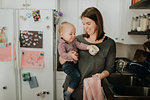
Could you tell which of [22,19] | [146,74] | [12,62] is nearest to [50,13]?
[22,19]

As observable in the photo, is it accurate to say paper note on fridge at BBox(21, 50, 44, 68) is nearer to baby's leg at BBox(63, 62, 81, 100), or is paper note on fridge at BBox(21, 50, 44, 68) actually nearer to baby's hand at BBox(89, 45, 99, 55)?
baby's leg at BBox(63, 62, 81, 100)

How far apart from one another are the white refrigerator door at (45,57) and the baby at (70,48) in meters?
1.25

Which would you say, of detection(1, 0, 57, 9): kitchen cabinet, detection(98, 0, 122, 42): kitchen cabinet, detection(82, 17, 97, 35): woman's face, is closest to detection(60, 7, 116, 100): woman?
detection(82, 17, 97, 35): woman's face

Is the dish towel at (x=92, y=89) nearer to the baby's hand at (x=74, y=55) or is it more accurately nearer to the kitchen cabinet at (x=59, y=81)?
the baby's hand at (x=74, y=55)

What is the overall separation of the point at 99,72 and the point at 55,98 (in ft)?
5.88

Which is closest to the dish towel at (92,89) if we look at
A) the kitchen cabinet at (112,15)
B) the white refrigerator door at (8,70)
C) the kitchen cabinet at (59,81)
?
the kitchen cabinet at (59,81)

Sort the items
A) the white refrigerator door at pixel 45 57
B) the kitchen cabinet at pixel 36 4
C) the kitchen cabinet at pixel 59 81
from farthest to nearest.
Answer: the kitchen cabinet at pixel 59 81 < the kitchen cabinet at pixel 36 4 < the white refrigerator door at pixel 45 57

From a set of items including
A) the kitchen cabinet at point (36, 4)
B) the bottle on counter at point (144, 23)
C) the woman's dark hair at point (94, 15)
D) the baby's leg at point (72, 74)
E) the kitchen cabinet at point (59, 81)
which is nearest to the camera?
the woman's dark hair at point (94, 15)

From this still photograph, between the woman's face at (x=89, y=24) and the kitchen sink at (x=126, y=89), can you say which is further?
the kitchen sink at (x=126, y=89)

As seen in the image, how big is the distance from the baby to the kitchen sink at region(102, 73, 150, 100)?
1.01ft

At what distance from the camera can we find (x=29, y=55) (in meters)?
2.18

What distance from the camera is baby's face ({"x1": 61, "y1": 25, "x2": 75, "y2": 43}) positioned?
88cm

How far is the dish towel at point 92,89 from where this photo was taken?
3.05ft

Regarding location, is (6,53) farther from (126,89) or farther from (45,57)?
(126,89)
